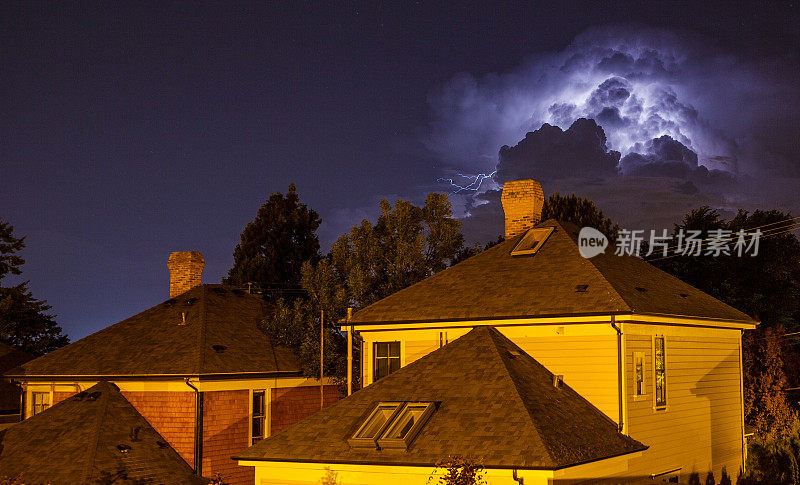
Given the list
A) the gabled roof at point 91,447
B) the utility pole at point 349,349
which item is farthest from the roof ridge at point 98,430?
the utility pole at point 349,349

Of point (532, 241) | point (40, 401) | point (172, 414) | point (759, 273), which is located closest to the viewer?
point (172, 414)

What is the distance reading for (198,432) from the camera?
2684cm

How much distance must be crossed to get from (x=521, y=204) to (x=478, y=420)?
42.4 ft

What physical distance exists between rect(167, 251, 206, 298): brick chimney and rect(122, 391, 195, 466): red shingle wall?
331 inches

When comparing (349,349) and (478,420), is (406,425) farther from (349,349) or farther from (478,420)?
(349,349)

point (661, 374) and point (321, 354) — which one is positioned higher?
point (321, 354)

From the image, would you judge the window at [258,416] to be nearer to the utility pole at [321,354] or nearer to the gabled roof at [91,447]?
the utility pole at [321,354]

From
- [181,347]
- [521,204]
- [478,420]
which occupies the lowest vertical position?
[478,420]

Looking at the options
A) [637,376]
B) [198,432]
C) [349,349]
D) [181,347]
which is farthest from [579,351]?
[181,347]

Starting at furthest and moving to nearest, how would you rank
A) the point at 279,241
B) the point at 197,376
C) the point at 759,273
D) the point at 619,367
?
the point at 279,241, the point at 759,273, the point at 197,376, the point at 619,367

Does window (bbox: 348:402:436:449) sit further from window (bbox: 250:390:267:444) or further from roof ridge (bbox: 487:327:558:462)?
window (bbox: 250:390:267:444)

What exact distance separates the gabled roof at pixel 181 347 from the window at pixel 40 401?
753mm

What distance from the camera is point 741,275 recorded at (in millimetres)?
52531

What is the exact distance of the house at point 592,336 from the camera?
22.7m
